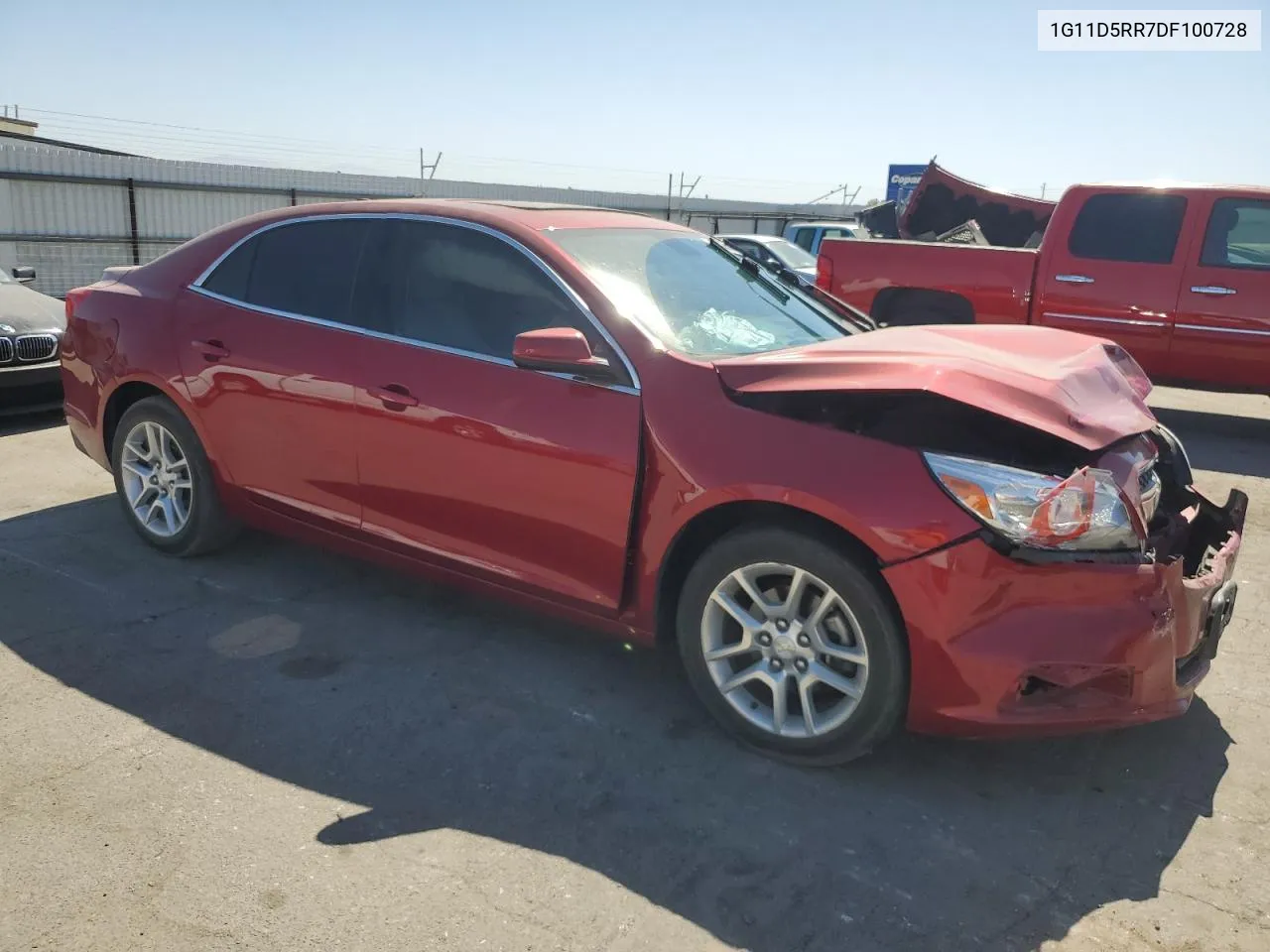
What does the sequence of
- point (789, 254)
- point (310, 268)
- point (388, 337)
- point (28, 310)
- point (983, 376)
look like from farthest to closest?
point (789, 254)
point (28, 310)
point (310, 268)
point (388, 337)
point (983, 376)

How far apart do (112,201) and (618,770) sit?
15.2 m

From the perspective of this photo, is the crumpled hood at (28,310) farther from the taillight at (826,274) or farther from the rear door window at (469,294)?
the taillight at (826,274)

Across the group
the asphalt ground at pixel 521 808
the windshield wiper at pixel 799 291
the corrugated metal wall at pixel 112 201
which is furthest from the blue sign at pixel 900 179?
the asphalt ground at pixel 521 808

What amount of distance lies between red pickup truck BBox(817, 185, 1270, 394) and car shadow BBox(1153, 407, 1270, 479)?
48 centimetres

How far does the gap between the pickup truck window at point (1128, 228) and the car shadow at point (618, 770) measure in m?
5.80

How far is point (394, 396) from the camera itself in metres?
3.80

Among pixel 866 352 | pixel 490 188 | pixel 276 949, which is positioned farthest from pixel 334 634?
pixel 490 188

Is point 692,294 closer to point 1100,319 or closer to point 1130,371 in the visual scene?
point 1130,371

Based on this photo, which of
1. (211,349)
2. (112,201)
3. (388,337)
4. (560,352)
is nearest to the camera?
(560,352)

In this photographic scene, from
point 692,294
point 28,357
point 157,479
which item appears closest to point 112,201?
point 28,357

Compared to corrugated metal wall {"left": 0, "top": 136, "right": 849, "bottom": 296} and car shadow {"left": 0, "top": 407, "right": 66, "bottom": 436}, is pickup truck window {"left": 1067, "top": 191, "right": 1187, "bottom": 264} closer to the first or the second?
car shadow {"left": 0, "top": 407, "right": 66, "bottom": 436}

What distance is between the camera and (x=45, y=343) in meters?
7.47

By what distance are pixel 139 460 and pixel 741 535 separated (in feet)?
10.5

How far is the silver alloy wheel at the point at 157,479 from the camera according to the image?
4699 millimetres
